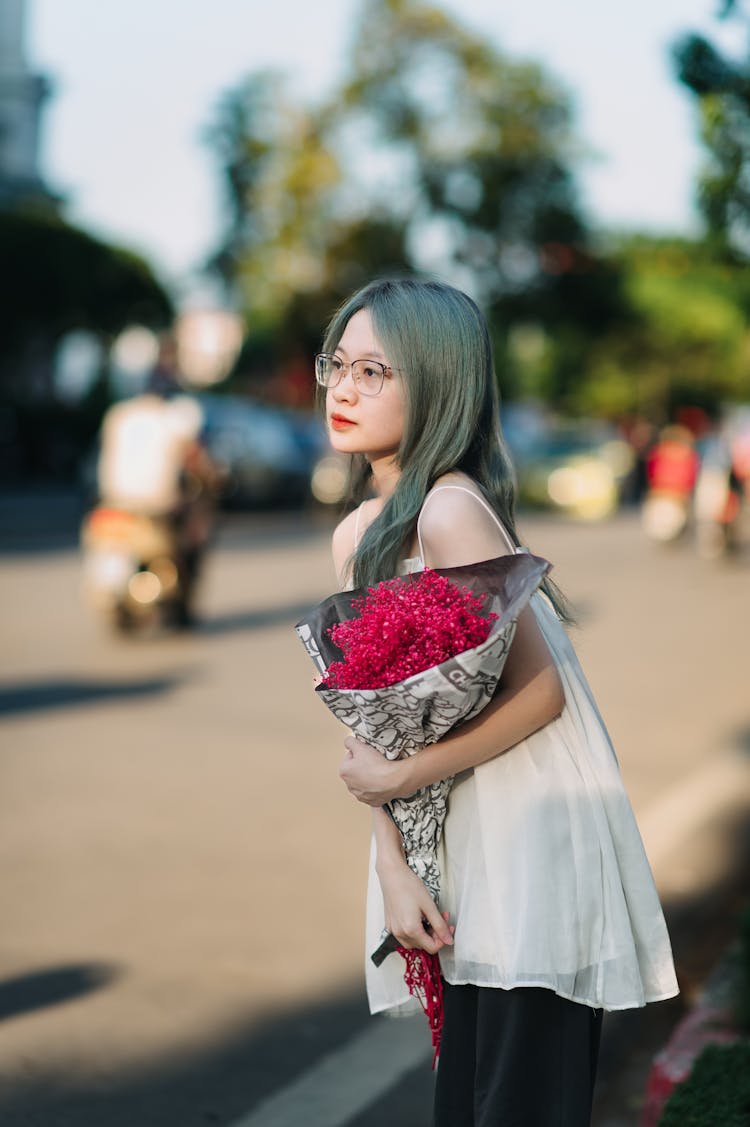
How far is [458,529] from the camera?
6.93 feet

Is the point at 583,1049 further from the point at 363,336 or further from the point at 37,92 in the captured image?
the point at 37,92

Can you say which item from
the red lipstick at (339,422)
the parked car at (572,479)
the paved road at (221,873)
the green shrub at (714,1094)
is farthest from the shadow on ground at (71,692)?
the parked car at (572,479)

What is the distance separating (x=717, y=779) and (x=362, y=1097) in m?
3.51

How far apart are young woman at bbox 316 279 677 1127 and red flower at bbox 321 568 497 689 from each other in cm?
14

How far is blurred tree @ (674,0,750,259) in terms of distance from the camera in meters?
4.45

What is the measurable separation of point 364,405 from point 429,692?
1.65ft

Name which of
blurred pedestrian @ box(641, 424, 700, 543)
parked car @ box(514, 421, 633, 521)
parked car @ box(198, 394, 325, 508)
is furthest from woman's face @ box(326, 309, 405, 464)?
parked car @ box(514, 421, 633, 521)

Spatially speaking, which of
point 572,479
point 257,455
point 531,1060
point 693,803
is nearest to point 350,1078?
point 531,1060

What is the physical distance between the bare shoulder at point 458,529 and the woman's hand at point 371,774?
0.95ft

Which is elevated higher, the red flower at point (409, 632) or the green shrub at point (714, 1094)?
the red flower at point (409, 632)

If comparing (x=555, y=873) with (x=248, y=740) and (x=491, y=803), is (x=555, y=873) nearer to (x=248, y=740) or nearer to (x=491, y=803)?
(x=491, y=803)

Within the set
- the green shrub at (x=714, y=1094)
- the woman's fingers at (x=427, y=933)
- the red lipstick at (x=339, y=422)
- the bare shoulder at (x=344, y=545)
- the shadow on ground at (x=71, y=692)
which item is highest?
the red lipstick at (x=339, y=422)

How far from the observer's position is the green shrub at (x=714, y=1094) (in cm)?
275

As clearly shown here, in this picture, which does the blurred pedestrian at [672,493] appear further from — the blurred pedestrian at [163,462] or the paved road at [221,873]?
the blurred pedestrian at [163,462]
